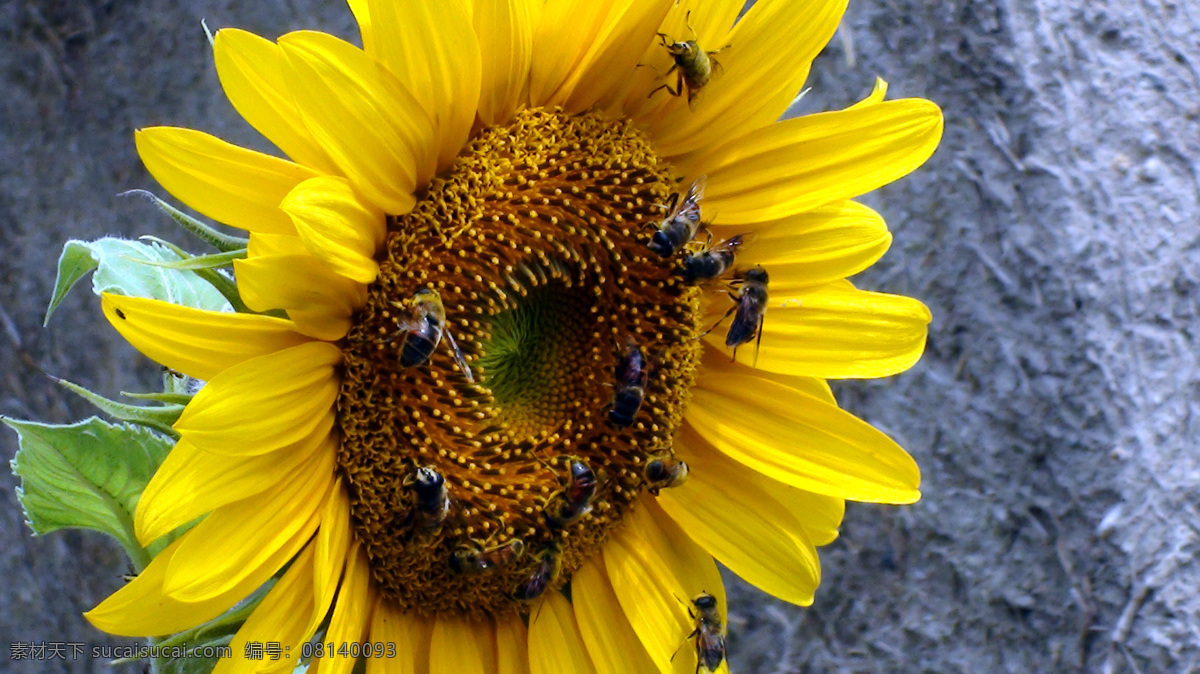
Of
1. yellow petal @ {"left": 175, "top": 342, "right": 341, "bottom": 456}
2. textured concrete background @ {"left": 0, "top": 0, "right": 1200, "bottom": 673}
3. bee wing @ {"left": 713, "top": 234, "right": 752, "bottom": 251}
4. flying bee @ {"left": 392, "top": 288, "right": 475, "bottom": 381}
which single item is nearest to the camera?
yellow petal @ {"left": 175, "top": 342, "right": 341, "bottom": 456}

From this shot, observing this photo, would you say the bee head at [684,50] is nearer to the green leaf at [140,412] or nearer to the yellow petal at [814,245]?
the yellow petal at [814,245]

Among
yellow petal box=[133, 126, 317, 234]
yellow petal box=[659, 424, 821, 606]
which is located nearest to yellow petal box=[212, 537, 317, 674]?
yellow petal box=[133, 126, 317, 234]

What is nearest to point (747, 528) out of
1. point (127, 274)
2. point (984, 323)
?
point (127, 274)

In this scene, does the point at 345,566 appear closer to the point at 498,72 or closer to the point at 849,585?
the point at 498,72

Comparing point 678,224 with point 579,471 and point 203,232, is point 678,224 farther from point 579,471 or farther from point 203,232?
point 203,232

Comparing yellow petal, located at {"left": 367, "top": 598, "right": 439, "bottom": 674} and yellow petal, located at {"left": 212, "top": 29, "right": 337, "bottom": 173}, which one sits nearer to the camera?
yellow petal, located at {"left": 212, "top": 29, "right": 337, "bottom": 173}

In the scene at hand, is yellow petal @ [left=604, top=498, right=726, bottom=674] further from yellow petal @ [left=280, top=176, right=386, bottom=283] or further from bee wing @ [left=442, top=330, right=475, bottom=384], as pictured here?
yellow petal @ [left=280, top=176, right=386, bottom=283]
